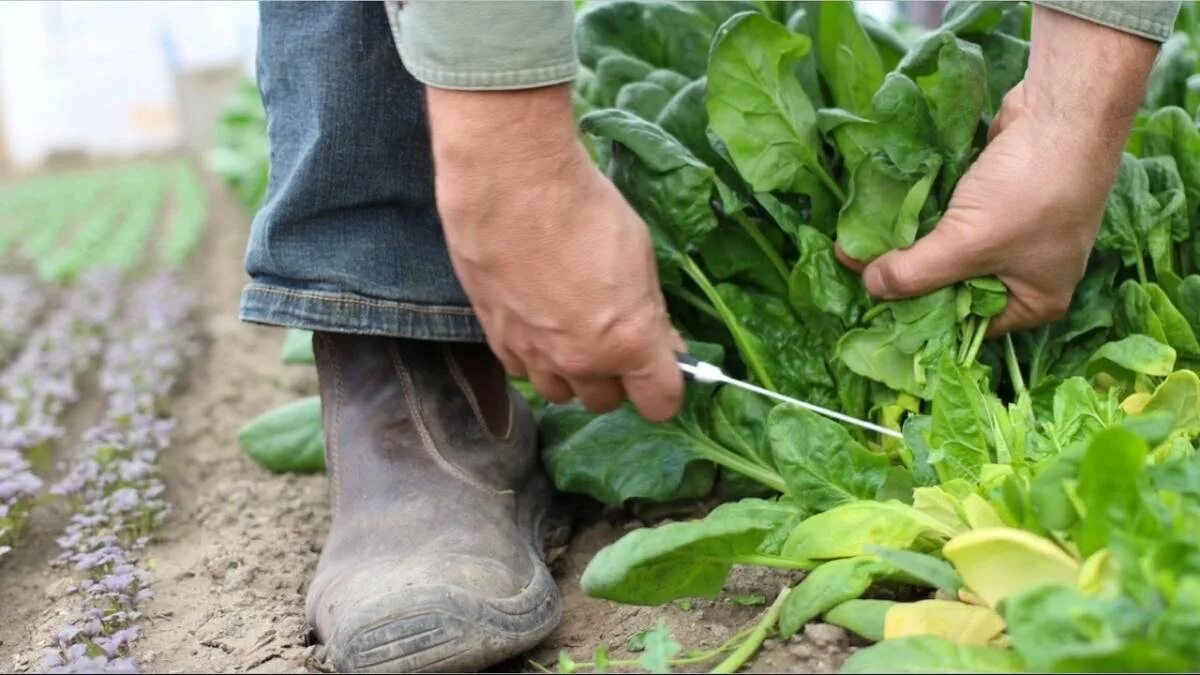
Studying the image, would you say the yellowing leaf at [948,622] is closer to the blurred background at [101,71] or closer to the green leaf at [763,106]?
the green leaf at [763,106]

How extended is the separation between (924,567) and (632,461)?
612 millimetres

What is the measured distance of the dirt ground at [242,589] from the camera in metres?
1.38

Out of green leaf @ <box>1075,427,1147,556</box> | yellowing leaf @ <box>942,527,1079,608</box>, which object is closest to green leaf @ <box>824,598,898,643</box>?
yellowing leaf @ <box>942,527,1079,608</box>

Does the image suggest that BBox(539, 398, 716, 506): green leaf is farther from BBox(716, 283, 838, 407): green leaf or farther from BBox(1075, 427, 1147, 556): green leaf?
BBox(1075, 427, 1147, 556): green leaf

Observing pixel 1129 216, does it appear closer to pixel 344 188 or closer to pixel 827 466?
pixel 827 466

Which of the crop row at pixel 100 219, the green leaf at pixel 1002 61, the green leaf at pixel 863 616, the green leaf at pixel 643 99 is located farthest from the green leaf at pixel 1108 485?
the crop row at pixel 100 219

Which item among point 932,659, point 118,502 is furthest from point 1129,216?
point 118,502

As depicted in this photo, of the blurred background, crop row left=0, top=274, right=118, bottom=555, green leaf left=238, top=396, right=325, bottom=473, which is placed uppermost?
green leaf left=238, top=396, right=325, bottom=473

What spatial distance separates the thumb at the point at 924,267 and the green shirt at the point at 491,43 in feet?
1.09

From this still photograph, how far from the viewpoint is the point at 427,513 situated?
1574 millimetres

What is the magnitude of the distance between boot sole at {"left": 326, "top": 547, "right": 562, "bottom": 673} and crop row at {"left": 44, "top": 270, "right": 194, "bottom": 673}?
226 mm

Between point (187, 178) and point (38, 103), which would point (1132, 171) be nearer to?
point (187, 178)

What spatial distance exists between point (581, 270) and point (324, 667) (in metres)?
0.52

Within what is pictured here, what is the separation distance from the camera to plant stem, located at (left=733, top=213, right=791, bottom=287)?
1.74 metres
